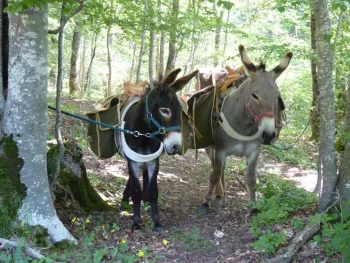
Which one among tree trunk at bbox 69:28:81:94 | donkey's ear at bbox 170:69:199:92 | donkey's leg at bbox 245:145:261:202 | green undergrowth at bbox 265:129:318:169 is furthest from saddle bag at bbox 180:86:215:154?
tree trunk at bbox 69:28:81:94

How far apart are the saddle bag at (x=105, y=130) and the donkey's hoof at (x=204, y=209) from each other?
158cm

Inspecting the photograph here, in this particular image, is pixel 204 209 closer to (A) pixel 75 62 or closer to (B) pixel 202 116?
(B) pixel 202 116

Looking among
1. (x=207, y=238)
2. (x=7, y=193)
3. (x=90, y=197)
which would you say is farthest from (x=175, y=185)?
(x=7, y=193)

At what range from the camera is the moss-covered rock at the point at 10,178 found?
161 inches

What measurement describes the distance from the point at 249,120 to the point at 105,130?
1.99 m

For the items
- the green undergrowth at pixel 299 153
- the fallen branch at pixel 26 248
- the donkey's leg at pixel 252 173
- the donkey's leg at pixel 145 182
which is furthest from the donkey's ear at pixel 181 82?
the green undergrowth at pixel 299 153

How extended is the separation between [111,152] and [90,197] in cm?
71

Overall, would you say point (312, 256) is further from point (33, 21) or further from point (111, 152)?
point (33, 21)

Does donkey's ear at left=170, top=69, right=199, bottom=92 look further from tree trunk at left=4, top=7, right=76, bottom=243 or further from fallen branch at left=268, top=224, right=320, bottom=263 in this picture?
fallen branch at left=268, top=224, right=320, bottom=263

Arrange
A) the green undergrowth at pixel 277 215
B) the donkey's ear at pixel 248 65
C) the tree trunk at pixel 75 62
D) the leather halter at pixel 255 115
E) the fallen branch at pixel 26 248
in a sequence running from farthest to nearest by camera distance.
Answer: the tree trunk at pixel 75 62
the donkey's ear at pixel 248 65
the leather halter at pixel 255 115
the green undergrowth at pixel 277 215
the fallen branch at pixel 26 248

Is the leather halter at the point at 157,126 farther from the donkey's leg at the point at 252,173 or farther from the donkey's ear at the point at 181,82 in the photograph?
the donkey's leg at the point at 252,173

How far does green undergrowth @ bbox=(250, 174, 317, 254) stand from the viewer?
3854 mm

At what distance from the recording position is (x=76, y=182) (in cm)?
545

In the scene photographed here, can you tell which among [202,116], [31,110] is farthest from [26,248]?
[202,116]
